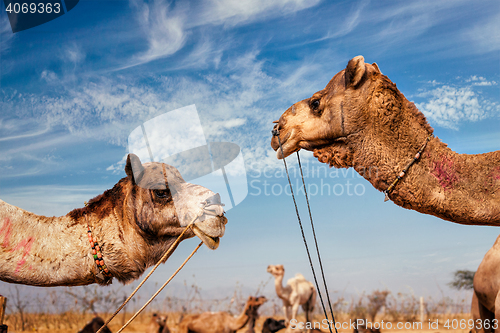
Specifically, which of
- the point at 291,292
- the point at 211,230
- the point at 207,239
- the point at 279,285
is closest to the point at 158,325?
the point at 279,285

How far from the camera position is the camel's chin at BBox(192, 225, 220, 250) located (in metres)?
3.73

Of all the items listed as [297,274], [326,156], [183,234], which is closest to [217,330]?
[297,274]

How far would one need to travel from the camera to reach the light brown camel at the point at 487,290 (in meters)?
4.11

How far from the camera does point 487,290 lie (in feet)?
14.0

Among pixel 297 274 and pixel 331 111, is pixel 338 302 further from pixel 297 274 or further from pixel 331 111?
pixel 331 111

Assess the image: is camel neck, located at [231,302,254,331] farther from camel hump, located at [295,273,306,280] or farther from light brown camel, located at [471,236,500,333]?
light brown camel, located at [471,236,500,333]

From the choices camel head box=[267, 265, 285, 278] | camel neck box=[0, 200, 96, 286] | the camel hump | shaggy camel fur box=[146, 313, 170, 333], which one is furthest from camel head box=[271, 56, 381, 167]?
the camel hump

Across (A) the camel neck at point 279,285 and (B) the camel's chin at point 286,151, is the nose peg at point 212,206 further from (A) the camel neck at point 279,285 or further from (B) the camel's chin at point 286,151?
(A) the camel neck at point 279,285

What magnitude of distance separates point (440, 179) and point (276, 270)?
865 cm

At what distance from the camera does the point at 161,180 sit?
394cm

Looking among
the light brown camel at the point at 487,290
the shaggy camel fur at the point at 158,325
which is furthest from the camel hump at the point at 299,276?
the light brown camel at the point at 487,290

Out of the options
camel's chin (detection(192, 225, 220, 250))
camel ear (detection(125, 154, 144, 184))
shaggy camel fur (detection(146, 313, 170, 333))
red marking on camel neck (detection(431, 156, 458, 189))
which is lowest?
shaggy camel fur (detection(146, 313, 170, 333))

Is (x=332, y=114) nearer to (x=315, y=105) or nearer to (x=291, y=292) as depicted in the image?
(x=315, y=105)

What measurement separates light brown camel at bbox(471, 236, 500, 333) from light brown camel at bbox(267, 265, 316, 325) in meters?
7.09
